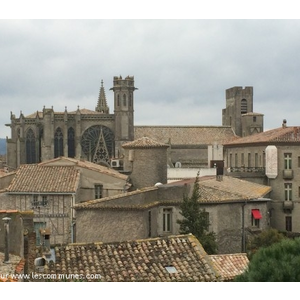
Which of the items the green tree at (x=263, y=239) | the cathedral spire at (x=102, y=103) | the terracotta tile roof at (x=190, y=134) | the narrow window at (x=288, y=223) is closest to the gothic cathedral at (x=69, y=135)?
the terracotta tile roof at (x=190, y=134)

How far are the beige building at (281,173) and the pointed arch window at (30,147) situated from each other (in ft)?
149

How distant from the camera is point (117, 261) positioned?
17266 mm

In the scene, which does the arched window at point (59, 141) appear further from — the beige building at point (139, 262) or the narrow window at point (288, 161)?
the beige building at point (139, 262)

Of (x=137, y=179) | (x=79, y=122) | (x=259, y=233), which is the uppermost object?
(x=79, y=122)

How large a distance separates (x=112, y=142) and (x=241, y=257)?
226ft

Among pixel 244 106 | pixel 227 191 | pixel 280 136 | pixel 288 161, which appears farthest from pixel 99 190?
pixel 244 106

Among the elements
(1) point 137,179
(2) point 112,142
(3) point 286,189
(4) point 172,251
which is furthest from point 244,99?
(4) point 172,251

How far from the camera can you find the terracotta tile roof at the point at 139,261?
1658cm

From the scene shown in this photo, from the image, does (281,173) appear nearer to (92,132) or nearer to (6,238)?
(6,238)

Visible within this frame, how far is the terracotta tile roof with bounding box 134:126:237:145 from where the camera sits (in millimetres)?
83562

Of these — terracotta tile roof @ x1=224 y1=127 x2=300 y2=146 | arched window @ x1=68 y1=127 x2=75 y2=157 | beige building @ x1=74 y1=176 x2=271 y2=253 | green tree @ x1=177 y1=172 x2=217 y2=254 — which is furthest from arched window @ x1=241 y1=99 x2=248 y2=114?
green tree @ x1=177 y1=172 x2=217 y2=254

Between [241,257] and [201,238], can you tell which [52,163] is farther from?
[241,257]

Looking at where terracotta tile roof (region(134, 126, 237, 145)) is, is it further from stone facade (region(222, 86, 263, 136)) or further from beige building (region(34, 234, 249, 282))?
beige building (region(34, 234, 249, 282))

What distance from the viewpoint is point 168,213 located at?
29.9m
